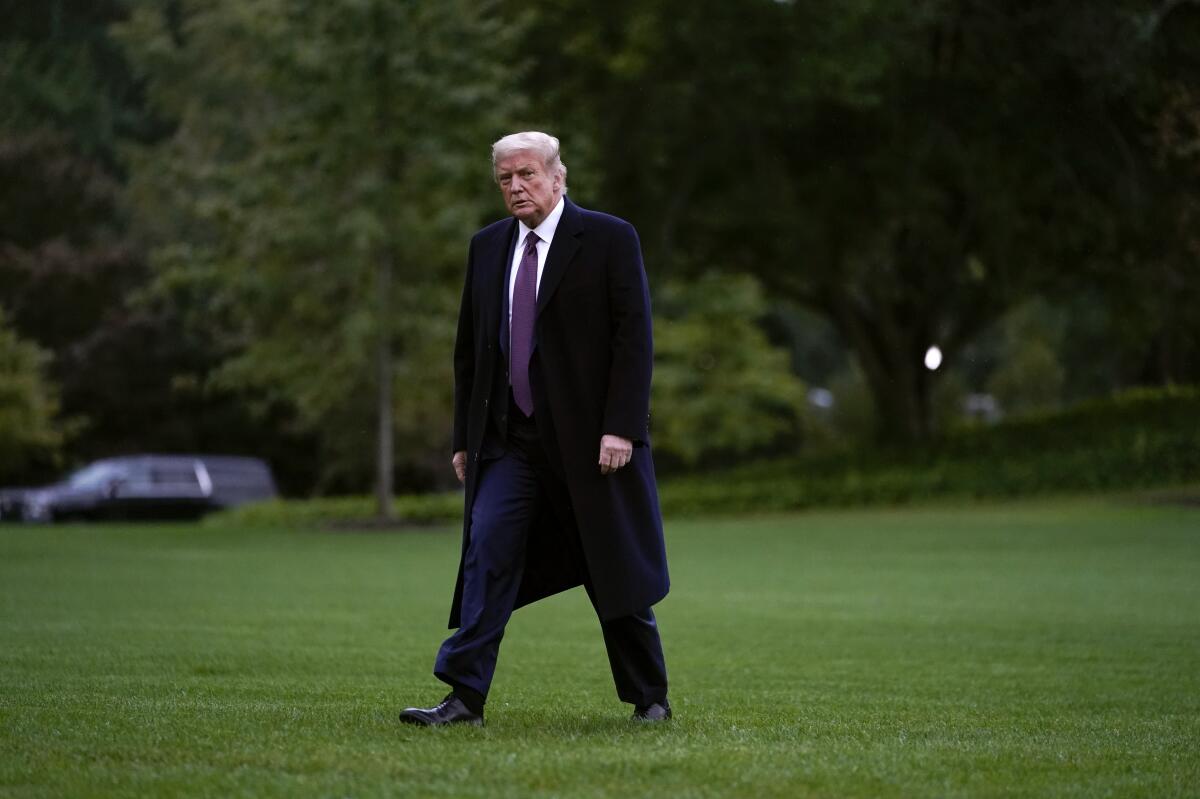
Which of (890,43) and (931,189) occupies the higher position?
(890,43)

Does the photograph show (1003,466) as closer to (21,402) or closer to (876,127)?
(876,127)

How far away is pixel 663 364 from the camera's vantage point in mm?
50094

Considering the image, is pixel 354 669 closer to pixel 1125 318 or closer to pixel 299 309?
pixel 299 309

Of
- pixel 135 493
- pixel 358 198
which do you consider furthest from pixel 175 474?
pixel 358 198

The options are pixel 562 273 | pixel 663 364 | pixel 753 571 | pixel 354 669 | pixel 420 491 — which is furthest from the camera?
pixel 663 364

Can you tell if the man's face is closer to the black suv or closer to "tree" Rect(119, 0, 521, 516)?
"tree" Rect(119, 0, 521, 516)

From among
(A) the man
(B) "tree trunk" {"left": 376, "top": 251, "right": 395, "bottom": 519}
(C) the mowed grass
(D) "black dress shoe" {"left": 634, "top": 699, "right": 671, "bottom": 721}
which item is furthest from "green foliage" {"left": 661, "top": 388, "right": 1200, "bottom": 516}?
(A) the man

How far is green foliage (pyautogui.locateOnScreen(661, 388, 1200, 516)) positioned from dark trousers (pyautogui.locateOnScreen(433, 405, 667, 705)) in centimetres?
2584

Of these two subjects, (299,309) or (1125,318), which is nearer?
(299,309)

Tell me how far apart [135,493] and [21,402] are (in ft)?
10.5

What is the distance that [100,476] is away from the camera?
3747cm

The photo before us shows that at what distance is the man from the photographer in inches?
263

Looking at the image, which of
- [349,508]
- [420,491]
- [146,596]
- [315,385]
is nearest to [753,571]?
[146,596]

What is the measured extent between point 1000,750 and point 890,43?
2582 centimetres
